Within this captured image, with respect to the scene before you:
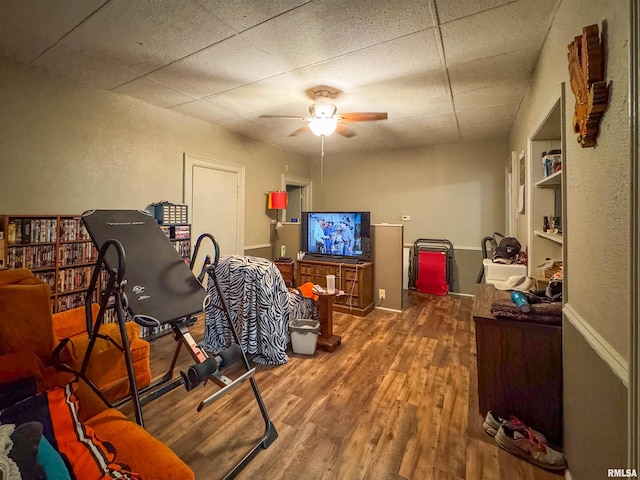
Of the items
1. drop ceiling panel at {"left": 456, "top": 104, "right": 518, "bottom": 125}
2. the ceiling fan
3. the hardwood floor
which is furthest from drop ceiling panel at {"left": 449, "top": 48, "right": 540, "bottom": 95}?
the hardwood floor

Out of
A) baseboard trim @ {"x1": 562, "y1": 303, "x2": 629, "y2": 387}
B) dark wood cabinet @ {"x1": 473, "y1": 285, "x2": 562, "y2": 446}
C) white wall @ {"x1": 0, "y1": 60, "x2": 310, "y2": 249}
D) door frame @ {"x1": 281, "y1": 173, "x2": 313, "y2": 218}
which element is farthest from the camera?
door frame @ {"x1": 281, "y1": 173, "x2": 313, "y2": 218}

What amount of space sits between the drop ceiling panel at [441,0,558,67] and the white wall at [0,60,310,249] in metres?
3.18

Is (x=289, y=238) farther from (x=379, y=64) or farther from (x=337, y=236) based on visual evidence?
(x=379, y=64)

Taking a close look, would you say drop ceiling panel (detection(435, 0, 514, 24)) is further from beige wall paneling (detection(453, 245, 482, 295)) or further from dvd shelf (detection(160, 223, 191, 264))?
beige wall paneling (detection(453, 245, 482, 295))

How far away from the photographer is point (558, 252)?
233cm

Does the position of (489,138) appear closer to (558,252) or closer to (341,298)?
(558,252)

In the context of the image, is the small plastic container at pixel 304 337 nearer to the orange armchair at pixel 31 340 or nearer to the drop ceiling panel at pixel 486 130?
the orange armchair at pixel 31 340

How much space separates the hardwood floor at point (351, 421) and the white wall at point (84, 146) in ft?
5.70

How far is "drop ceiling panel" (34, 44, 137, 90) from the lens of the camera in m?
2.36

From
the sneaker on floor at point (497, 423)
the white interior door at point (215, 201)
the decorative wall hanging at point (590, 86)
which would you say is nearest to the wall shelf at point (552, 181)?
the decorative wall hanging at point (590, 86)

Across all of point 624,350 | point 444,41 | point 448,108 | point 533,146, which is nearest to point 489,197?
point 448,108

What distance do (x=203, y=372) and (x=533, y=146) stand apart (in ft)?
9.41

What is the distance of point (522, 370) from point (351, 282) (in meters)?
2.51

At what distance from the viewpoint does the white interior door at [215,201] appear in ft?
12.9
